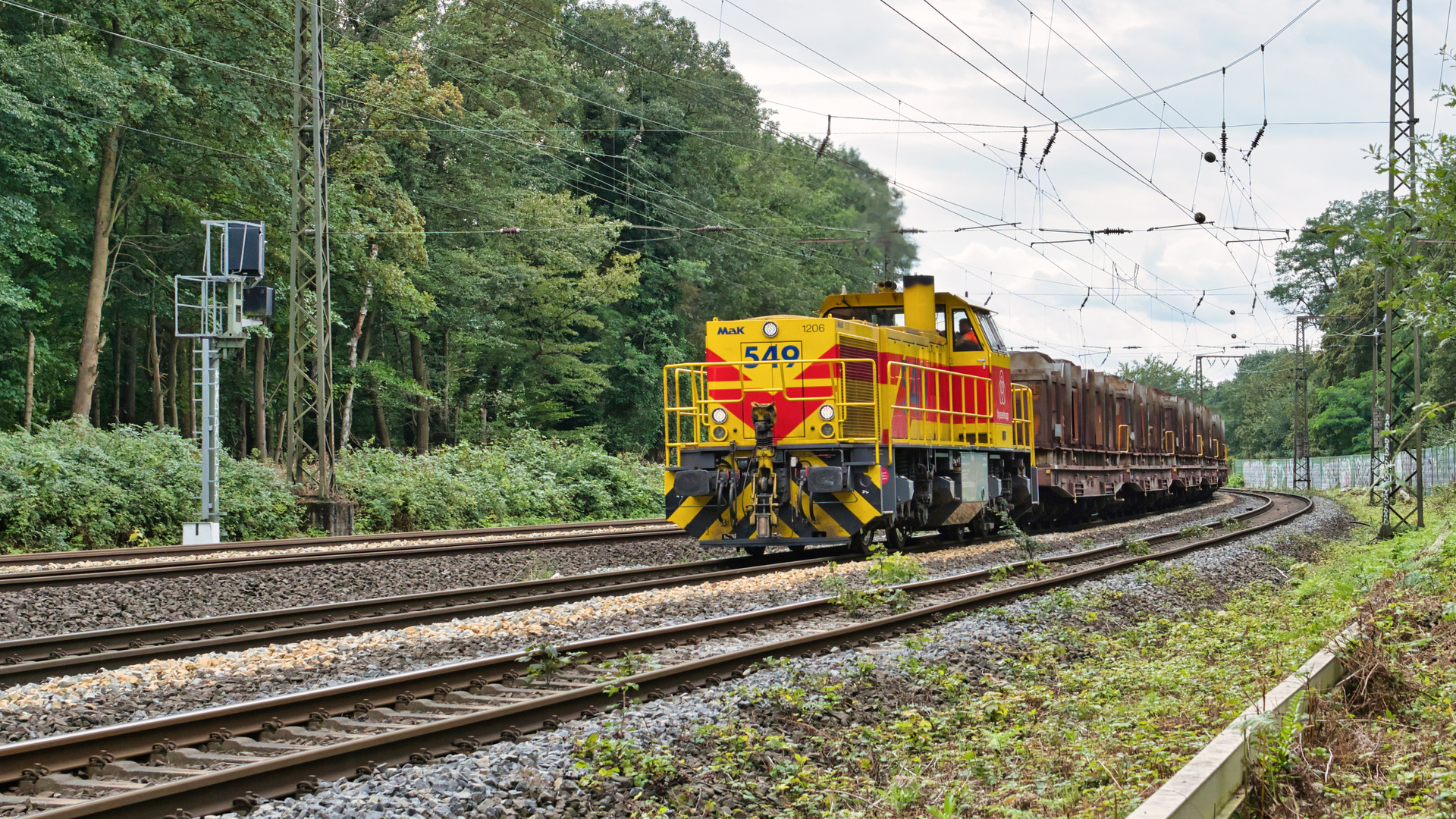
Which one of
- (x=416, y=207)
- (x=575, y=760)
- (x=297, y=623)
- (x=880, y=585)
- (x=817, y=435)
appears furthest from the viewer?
(x=416, y=207)

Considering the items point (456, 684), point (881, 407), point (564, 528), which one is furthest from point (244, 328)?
point (456, 684)

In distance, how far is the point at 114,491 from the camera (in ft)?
56.0

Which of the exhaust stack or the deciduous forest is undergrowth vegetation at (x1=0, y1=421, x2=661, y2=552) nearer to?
the deciduous forest

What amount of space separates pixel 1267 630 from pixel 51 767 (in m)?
8.28

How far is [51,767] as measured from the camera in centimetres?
512

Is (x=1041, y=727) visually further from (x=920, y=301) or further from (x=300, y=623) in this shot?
(x=920, y=301)

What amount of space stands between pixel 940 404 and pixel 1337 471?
1843 inches

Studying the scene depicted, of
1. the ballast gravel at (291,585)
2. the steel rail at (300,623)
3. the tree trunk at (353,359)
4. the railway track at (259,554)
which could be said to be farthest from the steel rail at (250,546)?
the tree trunk at (353,359)

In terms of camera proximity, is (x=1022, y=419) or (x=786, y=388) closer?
(x=786, y=388)

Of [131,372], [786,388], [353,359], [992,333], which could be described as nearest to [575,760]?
[786,388]

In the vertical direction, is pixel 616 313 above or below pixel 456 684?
above

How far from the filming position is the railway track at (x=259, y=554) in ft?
38.3

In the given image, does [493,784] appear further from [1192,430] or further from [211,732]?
[1192,430]

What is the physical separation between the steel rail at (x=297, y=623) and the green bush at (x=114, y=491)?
26.6 ft
